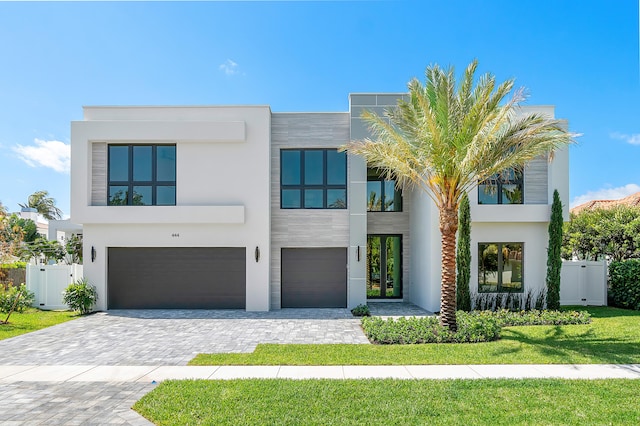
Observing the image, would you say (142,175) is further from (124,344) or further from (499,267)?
(499,267)

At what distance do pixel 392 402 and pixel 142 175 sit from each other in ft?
39.5

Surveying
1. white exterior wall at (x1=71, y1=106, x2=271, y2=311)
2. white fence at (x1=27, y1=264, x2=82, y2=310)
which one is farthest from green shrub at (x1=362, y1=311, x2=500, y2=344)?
white fence at (x1=27, y1=264, x2=82, y2=310)

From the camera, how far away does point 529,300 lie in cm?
1301

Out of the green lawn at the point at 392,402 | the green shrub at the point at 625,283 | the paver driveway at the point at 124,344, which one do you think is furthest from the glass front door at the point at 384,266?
the green lawn at the point at 392,402

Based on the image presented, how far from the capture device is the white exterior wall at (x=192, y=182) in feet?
42.6

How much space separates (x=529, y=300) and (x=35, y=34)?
20.0 meters

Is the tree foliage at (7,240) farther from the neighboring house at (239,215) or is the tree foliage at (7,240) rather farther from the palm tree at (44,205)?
the palm tree at (44,205)

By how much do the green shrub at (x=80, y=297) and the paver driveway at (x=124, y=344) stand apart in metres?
0.58

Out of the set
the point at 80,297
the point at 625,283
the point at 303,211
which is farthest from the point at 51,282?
the point at 625,283

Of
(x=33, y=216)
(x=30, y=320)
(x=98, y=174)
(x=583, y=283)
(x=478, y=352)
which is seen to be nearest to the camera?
(x=478, y=352)

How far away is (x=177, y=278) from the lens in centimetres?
1339

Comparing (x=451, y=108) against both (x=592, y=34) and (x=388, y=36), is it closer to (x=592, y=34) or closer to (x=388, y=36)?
(x=388, y=36)

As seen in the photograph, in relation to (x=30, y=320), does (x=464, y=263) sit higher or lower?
higher

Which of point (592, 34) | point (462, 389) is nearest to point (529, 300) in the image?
point (462, 389)
